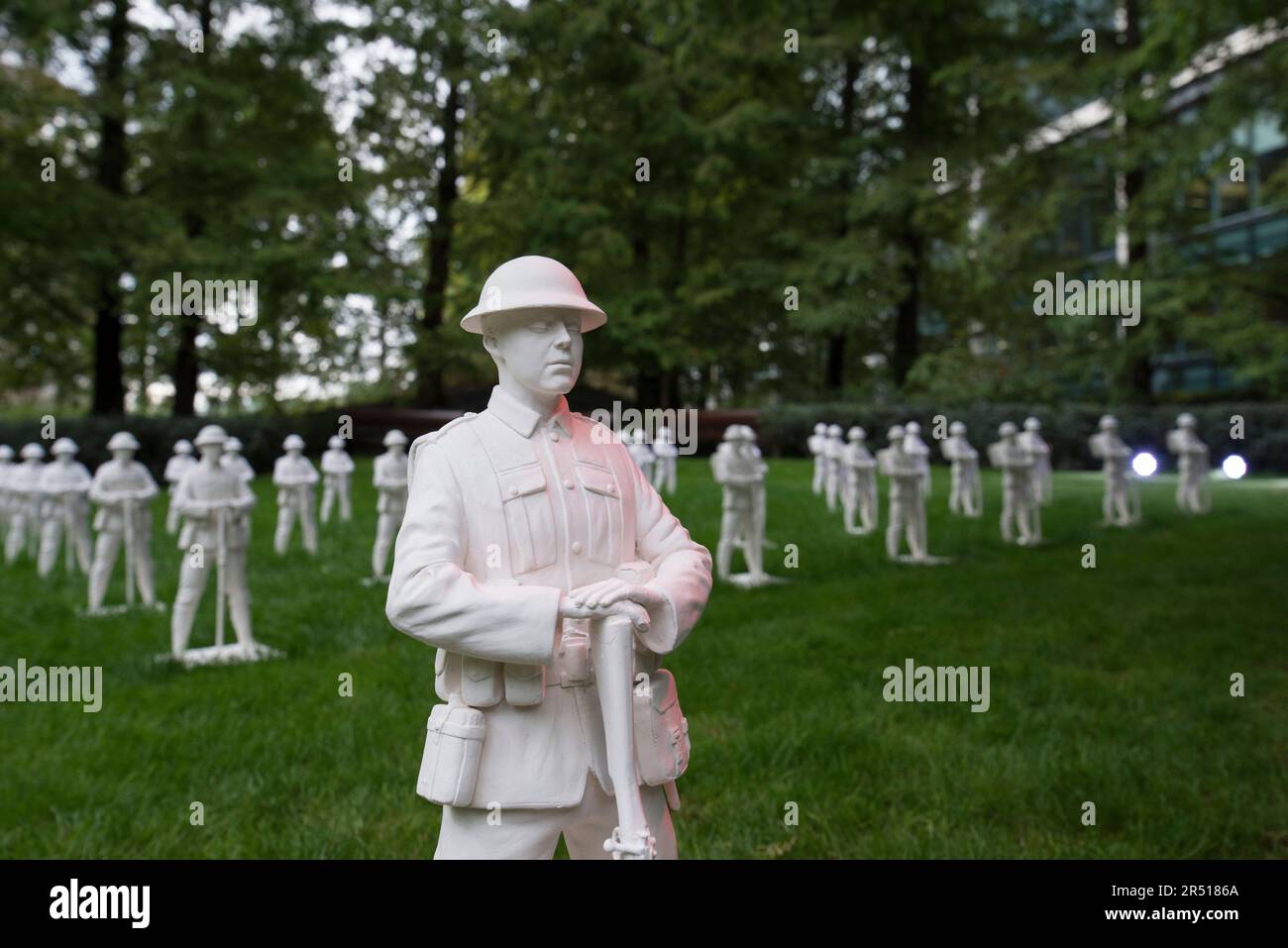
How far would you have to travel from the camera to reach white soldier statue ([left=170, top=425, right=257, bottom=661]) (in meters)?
8.23

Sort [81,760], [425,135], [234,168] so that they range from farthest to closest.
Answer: [425,135] → [234,168] → [81,760]

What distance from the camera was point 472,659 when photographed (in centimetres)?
281

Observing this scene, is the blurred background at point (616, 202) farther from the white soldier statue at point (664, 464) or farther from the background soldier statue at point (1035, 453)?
the background soldier statue at point (1035, 453)

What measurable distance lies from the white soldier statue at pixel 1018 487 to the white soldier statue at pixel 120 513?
10.5m

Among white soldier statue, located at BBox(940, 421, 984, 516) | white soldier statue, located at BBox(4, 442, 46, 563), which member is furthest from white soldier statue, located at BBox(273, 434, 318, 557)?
white soldier statue, located at BBox(940, 421, 984, 516)

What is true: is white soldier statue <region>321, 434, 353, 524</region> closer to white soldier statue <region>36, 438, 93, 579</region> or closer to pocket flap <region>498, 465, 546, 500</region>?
white soldier statue <region>36, 438, 93, 579</region>

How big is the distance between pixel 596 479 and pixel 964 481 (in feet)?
50.2

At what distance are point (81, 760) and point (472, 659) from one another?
4209 millimetres

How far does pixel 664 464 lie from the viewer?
19156 mm

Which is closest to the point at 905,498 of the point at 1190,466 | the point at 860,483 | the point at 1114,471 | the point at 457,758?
the point at 860,483

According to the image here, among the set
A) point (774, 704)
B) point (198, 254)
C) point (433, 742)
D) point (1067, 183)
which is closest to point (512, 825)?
point (433, 742)

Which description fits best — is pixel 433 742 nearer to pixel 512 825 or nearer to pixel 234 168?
pixel 512 825

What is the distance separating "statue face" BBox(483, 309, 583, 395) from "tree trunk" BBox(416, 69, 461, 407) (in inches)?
894

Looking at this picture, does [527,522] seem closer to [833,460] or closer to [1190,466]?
[833,460]
